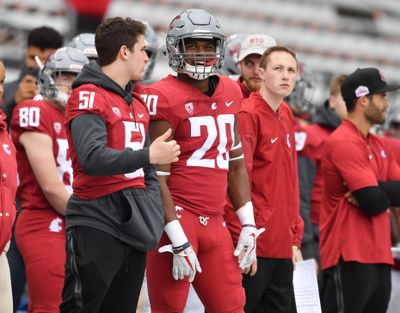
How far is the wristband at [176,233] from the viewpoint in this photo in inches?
191

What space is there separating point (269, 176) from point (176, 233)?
92 centimetres

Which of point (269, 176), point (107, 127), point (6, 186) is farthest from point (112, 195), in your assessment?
point (269, 176)

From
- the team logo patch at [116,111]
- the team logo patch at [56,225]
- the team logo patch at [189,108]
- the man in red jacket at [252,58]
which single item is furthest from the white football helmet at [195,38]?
the team logo patch at [56,225]

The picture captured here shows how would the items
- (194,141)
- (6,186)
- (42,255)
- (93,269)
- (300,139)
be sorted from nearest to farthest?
(93,269), (6,186), (194,141), (42,255), (300,139)

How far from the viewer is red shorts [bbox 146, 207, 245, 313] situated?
498 centimetres

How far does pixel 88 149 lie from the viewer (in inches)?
174

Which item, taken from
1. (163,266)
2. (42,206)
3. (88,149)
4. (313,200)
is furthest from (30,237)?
(313,200)

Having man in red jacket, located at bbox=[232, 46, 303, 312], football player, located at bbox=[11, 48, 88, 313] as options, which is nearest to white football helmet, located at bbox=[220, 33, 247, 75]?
football player, located at bbox=[11, 48, 88, 313]

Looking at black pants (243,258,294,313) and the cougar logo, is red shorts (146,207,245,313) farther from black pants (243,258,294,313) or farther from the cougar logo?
black pants (243,258,294,313)

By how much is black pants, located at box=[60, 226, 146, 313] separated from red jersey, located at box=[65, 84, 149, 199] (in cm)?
19

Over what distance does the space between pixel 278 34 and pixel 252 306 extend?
20.0m

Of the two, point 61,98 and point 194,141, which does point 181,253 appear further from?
point 61,98

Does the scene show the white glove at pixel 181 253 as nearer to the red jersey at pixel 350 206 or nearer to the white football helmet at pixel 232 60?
the red jersey at pixel 350 206

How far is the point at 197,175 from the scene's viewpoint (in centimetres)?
506
